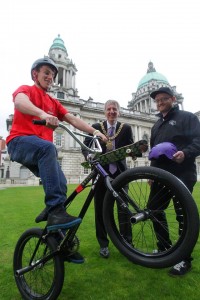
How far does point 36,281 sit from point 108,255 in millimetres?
1390

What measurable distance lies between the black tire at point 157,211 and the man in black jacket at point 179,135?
4.06ft

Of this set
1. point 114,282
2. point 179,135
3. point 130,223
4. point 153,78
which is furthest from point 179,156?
point 153,78

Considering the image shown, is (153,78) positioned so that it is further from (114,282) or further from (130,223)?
(130,223)

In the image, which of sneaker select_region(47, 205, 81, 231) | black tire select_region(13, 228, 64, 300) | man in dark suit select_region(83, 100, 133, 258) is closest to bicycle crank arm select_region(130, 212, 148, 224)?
sneaker select_region(47, 205, 81, 231)

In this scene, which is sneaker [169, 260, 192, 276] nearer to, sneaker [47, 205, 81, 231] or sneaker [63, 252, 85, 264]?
sneaker [63, 252, 85, 264]

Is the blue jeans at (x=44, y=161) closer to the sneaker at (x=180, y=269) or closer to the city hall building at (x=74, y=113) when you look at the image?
the sneaker at (x=180, y=269)

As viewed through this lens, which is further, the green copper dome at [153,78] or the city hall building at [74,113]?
the green copper dome at [153,78]

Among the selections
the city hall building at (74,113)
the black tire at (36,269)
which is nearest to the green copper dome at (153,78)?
the city hall building at (74,113)

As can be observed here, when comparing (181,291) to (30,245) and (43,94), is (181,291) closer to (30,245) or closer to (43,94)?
(30,245)

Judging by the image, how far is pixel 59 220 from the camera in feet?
7.07

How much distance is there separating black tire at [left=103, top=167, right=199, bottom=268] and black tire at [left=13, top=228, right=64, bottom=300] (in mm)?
715

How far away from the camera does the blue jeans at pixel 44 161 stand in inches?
89.4

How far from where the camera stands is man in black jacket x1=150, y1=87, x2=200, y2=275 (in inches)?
136

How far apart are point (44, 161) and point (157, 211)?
4.12 feet
